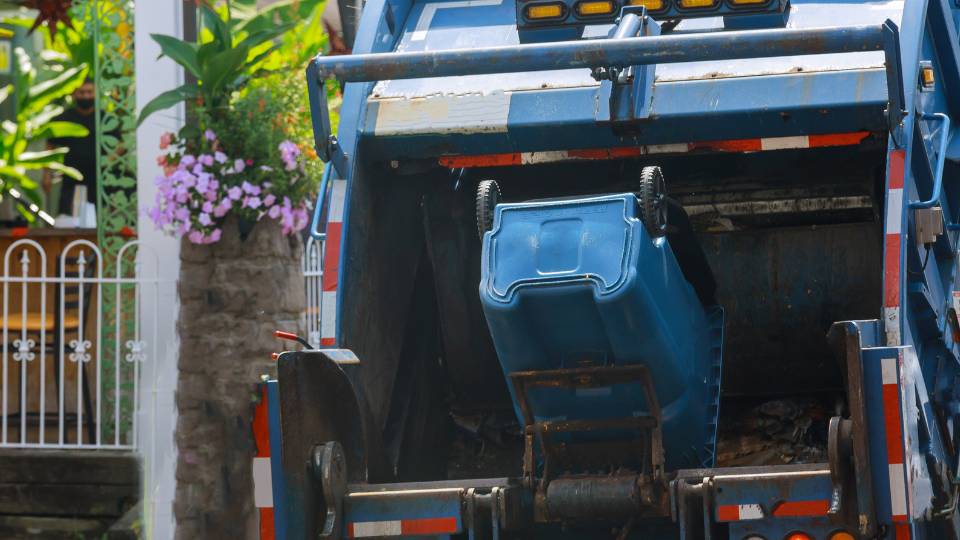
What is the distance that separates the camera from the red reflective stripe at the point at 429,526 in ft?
13.9

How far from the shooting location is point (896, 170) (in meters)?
4.32

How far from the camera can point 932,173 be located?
4684mm

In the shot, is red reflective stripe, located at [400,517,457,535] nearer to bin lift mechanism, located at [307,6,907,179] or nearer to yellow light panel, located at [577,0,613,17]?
bin lift mechanism, located at [307,6,907,179]

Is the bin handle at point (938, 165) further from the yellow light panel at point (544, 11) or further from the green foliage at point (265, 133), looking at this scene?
the green foliage at point (265, 133)

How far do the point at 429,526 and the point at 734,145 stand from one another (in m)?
1.42

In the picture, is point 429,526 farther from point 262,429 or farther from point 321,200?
point 321,200

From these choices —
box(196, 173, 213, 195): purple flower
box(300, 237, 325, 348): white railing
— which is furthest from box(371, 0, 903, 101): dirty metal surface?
box(300, 237, 325, 348): white railing

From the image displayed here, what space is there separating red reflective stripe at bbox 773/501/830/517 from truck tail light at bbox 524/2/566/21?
1.77m

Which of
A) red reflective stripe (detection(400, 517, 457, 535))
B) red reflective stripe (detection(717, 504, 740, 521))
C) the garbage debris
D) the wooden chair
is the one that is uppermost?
the wooden chair

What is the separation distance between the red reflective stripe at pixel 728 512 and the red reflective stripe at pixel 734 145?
1.14m

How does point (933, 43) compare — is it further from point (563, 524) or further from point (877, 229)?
point (563, 524)

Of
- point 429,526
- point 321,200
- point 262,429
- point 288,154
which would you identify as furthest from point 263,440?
point 288,154

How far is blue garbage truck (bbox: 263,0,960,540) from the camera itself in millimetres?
4070

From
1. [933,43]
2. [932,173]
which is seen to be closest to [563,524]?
[932,173]
